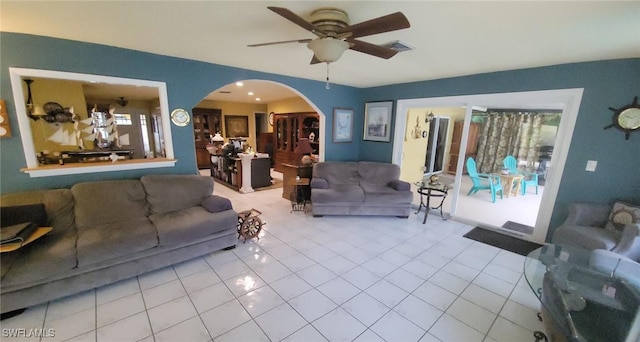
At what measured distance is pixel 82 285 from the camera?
6.57ft

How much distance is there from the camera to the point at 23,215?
2062mm

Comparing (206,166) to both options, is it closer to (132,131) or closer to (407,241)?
(132,131)

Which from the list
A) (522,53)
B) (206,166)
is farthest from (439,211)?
(206,166)

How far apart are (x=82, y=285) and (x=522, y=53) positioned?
4.78m

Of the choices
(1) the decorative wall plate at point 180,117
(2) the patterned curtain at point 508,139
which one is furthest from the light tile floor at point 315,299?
(2) the patterned curtain at point 508,139

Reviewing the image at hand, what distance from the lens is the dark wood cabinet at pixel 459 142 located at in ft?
23.0

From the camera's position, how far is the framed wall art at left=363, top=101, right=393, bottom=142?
15.2 ft

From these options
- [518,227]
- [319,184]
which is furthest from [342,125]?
[518,227]

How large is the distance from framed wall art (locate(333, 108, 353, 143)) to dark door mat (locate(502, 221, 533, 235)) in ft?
10.4

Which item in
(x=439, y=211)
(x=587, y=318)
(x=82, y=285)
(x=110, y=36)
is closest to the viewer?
(x=587, y=318)

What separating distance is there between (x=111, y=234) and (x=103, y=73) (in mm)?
1753

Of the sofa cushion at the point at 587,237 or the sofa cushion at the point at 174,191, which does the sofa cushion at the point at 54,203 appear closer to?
the sofa cushion at the point at 174,191

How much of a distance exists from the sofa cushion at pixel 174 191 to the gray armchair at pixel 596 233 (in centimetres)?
421

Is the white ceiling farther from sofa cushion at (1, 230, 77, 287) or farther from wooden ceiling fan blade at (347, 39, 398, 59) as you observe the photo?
sofa cushion at (1, 230, 77, 287)
